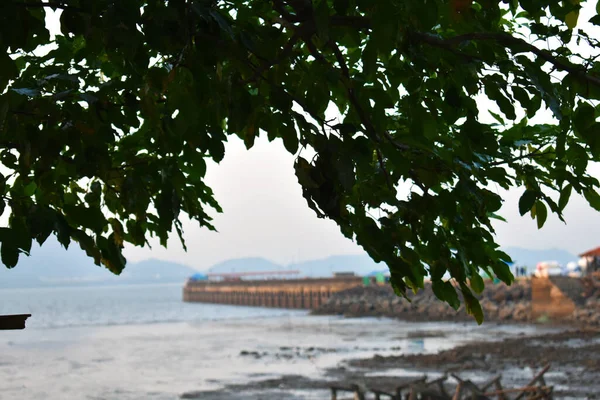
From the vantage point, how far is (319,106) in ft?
10.1

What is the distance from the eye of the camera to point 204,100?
291 cm

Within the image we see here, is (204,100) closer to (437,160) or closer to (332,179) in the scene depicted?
(332,179)

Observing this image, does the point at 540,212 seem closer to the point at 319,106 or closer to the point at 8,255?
the point at 319,106

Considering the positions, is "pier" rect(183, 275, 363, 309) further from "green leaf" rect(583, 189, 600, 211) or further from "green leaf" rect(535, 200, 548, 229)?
"green leaf" rect(583, 189, 600, 211)

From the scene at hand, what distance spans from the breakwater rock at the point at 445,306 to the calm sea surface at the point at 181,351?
242 cm

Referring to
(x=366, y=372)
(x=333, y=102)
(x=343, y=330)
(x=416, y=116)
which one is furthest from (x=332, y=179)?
(x=343, y=330)

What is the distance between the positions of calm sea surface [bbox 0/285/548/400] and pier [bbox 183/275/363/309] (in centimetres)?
1034

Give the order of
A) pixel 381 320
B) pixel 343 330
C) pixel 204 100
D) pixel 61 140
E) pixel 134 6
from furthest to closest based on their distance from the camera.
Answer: pixel 381 320
pixel 343 330
pixel 61 140
pixel 204 100
pixel 134 6

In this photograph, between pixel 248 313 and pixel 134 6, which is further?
pixel 248 313

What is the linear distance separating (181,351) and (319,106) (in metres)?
46.3

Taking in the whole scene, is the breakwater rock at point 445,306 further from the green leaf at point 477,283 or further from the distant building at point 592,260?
the green leaf at point 477,283

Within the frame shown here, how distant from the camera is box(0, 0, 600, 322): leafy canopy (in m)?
2.76

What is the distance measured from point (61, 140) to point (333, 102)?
1.58m

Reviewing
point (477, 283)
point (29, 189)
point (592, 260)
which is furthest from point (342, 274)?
point (477, 283)
